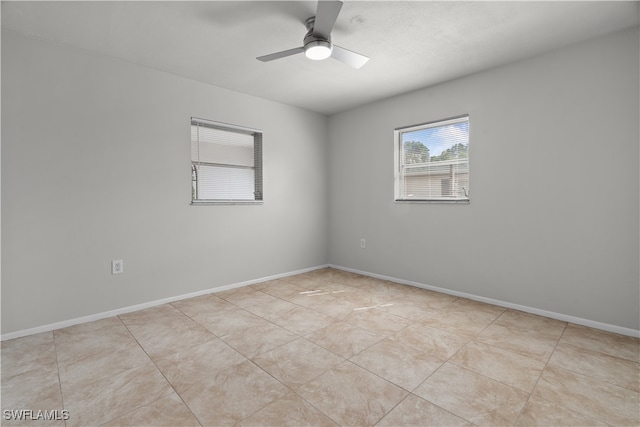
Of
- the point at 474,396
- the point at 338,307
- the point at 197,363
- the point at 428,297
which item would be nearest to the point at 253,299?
the point at 338,307

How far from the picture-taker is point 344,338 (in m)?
2.44

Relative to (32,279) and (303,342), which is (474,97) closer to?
(303,342)

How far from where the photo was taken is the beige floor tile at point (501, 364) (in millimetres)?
1868

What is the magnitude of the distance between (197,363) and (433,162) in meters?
3.30

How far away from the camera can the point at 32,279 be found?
2561 millimetres

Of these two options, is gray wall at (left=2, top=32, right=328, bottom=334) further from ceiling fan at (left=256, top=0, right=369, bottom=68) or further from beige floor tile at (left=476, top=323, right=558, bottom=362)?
beige floor tile at (left=476, top=323, right=558, bottom=362)

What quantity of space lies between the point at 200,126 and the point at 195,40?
112 centimetres

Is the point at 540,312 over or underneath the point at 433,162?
underneath

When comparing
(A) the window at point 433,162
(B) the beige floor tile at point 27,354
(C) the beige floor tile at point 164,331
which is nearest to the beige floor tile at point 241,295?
(C) the beige floor tile at point 164,331

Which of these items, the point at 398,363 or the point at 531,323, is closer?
the point at 398,363

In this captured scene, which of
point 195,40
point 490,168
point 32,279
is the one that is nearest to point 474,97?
point 490,168

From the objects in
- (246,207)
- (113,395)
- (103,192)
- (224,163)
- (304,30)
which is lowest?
(113,395)

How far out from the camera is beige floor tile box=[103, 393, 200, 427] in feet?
4.93

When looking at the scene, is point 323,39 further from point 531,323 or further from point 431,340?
point 531,323
